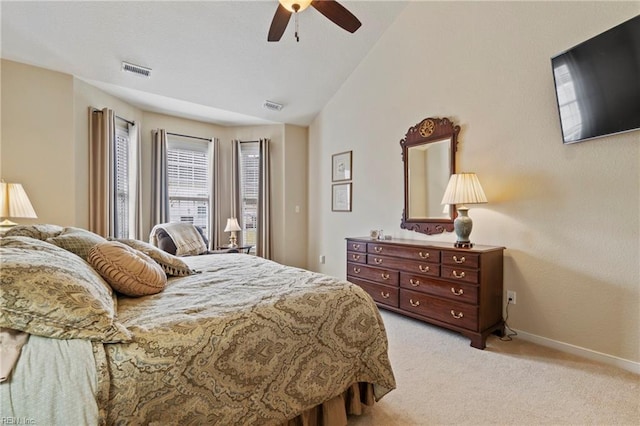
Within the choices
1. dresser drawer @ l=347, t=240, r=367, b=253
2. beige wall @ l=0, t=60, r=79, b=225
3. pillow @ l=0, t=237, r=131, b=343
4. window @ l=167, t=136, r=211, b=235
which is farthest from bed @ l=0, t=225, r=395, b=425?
window @ l=167, t=136, r=211, b=235

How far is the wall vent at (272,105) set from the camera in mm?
4489

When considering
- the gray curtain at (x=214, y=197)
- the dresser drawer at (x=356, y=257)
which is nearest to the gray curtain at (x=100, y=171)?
the gray curtain at (x=214, y=197)

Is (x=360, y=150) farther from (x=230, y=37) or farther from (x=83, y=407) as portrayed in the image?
(x=83, y=407)

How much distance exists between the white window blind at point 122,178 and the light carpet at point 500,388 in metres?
3.95

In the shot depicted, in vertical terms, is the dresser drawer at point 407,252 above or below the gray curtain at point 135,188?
below

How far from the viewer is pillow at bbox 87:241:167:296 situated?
1505 mm

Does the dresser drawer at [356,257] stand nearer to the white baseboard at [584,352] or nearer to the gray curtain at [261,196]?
the white baseboard at [584,352]

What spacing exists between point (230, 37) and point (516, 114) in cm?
307

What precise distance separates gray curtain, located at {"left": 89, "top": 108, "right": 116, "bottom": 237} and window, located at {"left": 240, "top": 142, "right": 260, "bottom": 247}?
2.06 meters

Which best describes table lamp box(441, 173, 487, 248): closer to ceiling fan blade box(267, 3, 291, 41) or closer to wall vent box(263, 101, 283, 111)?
ceiling fan blade box(267, 3, 291, 41)

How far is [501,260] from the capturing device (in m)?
2.71

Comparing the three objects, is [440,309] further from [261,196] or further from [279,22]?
[261,196]

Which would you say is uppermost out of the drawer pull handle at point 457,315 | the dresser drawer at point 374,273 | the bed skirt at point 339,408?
the dresser drawer at point 374,273

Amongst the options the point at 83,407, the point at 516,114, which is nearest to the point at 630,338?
the point at 516,114
